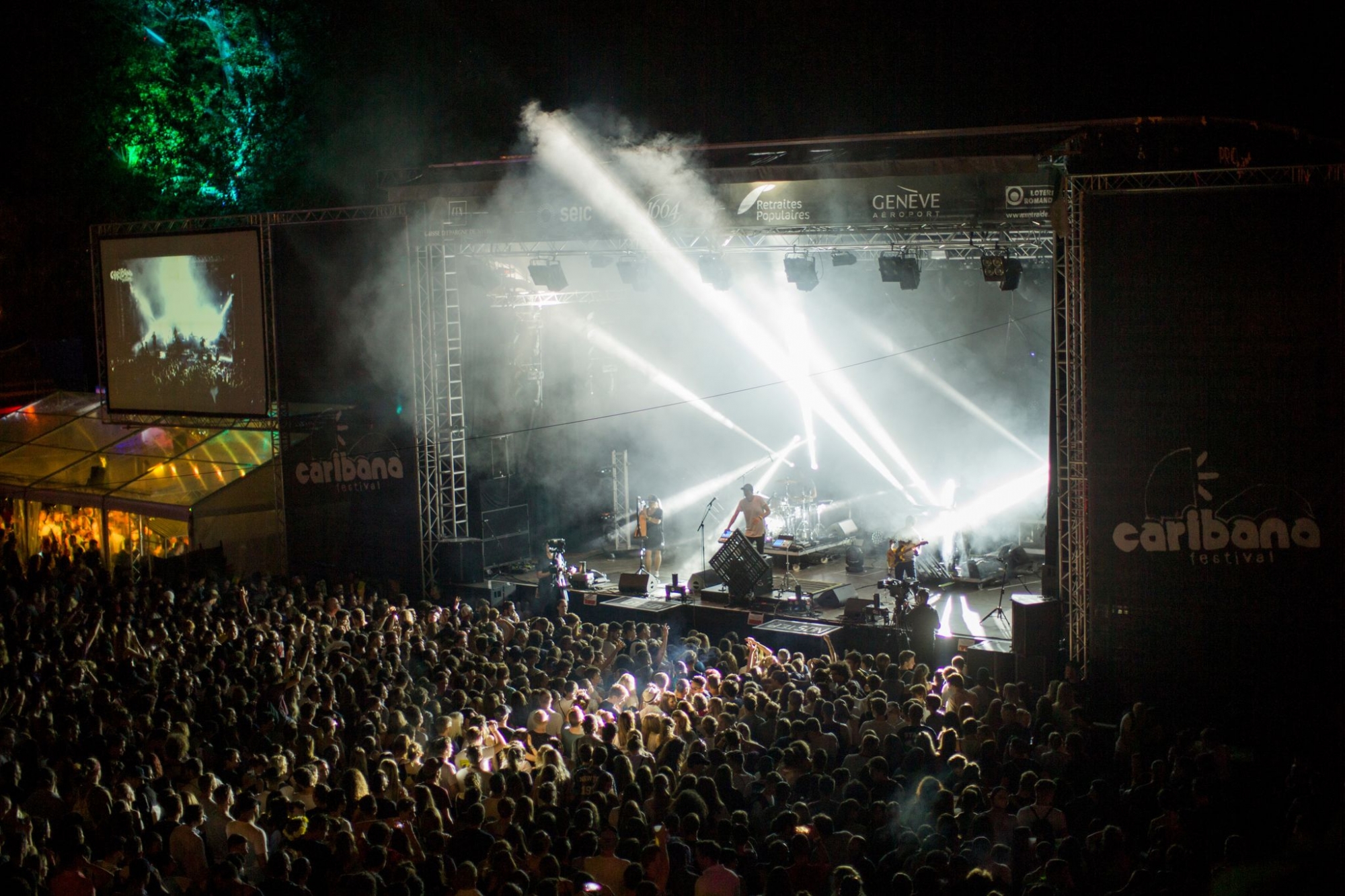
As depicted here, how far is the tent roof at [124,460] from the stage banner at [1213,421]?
11875mm

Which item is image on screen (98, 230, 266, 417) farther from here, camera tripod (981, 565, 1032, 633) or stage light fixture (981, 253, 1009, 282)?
camera tripod (981, 565, 1032, 633)

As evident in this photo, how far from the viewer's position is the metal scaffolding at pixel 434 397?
1552 centimetres

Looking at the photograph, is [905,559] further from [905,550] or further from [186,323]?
[186,323]

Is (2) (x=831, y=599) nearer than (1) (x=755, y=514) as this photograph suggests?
Yes

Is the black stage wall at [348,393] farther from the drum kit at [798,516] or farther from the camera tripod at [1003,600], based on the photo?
the camera tripod at [1003,600]

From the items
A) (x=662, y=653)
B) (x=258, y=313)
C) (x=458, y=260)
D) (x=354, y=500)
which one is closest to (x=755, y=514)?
(x=458, y=260)

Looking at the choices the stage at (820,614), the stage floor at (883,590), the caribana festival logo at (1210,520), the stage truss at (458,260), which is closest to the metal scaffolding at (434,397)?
the stage truss at (458,260)

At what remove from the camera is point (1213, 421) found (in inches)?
405

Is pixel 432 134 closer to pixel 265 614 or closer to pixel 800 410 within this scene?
pixel 800 410

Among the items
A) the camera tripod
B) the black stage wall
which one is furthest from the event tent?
the camera tripod

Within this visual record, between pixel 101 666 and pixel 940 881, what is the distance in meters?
7.53

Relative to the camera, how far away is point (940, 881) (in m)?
5.54

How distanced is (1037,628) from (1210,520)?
1.85m

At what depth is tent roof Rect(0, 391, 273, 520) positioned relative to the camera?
16.6m
